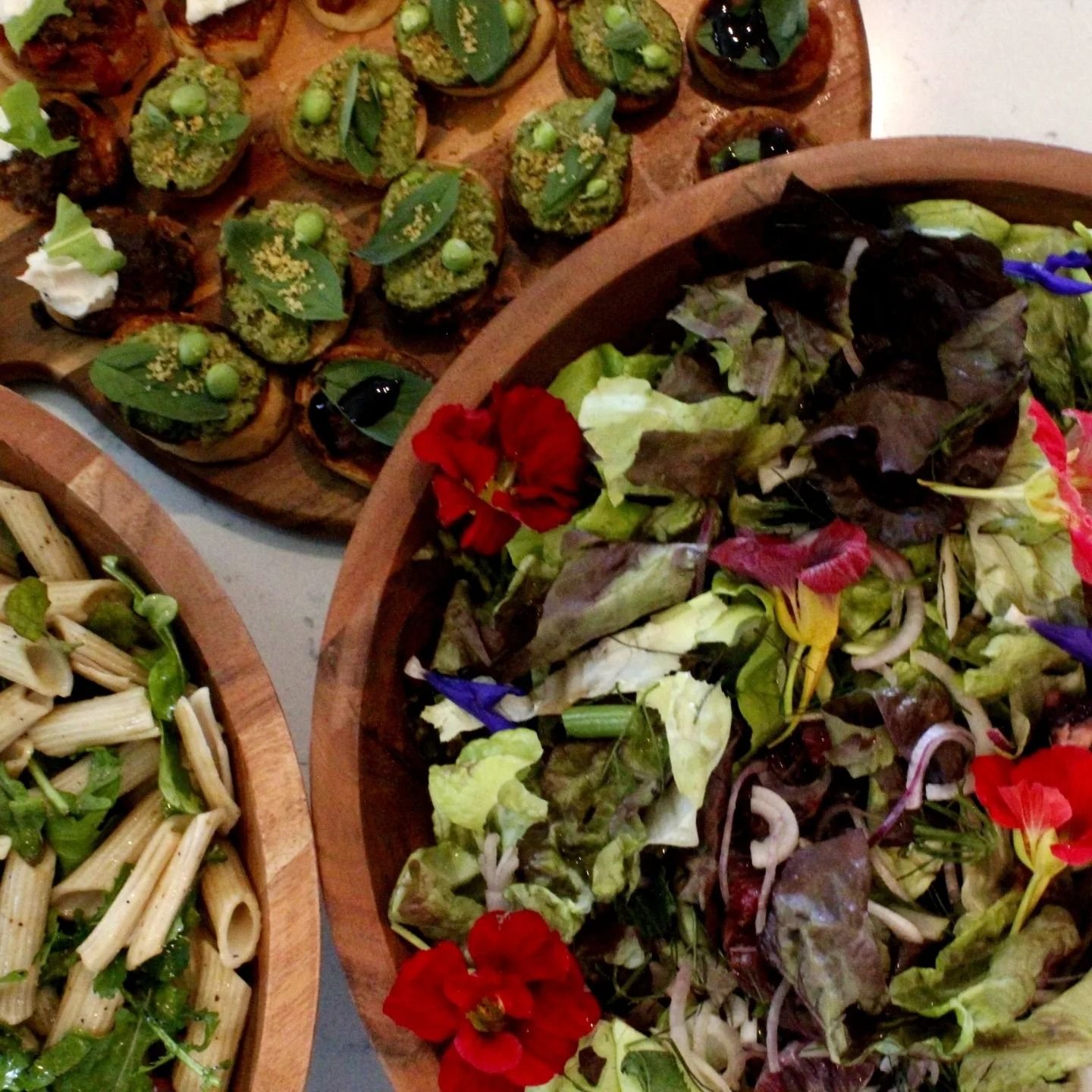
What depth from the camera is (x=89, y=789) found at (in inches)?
40.8

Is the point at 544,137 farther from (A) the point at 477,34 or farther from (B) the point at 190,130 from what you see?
(B) the point at 190,130

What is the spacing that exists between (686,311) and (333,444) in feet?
1.75

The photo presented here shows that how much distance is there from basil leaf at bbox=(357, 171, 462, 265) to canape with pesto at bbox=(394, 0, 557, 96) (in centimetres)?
15

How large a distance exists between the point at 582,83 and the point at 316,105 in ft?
1.19

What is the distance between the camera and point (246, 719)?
1.01m

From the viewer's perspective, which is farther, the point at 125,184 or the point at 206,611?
the point at 125,184

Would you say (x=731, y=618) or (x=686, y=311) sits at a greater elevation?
(x=686, y=311)

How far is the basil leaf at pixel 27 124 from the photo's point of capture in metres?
1.30

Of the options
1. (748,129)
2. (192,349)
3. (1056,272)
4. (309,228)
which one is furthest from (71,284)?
(1056,272)

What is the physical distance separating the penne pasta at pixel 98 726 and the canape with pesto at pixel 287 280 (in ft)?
1.72

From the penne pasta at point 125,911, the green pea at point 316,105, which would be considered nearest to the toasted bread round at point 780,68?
the green pea at point 316,105

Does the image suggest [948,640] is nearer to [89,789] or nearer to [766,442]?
[766,442]

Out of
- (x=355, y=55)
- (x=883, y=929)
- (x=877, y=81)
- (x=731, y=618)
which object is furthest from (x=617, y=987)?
(x=877, y=81)

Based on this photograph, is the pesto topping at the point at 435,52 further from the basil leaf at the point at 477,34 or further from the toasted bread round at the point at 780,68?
the toasted bread round at the point at 780,68
